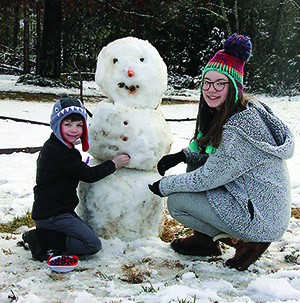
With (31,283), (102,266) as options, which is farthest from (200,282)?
(31,283)

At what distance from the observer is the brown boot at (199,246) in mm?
2520

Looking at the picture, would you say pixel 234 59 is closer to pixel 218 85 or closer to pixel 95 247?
pixel 218 85

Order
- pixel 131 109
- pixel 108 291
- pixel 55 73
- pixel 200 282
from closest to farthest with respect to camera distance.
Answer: pixel 108 291 → pixel 200 282 → pixel 131 109 → pixel 55 73

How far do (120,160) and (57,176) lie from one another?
448mm

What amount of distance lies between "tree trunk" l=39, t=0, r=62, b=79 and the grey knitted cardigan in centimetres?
1140

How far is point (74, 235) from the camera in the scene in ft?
7.69

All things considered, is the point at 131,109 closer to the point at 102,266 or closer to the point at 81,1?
the point at 102,266

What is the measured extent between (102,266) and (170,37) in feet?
53.8

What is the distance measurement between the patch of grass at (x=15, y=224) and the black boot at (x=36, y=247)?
60 cm

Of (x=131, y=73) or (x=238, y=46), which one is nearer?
(x=238, y=46)

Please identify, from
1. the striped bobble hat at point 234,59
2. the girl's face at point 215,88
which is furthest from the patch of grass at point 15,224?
the striped bobble hat at point 234,59

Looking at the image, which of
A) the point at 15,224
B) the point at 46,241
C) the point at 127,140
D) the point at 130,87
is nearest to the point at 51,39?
the point at 15,224

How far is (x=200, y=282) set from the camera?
202cm

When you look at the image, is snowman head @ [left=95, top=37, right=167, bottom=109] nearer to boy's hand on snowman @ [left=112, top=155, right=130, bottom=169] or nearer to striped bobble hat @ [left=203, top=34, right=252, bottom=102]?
boy's hand on snowman @ [left=112, top=155, right=130, bottom=169]
